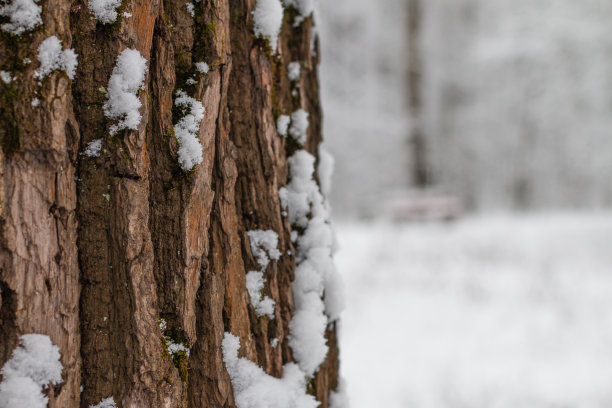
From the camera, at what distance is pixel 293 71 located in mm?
1218

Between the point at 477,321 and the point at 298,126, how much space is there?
3.74 meters

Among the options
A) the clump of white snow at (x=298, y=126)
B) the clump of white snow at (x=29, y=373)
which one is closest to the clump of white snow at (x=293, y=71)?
the clump of white snow at (x=298, y=126)

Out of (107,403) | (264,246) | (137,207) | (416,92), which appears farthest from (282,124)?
(416,92)

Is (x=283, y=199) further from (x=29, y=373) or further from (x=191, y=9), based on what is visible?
(x=29, y=373)

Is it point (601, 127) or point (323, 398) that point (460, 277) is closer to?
point (323, 398)

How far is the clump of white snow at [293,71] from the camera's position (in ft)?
3.98

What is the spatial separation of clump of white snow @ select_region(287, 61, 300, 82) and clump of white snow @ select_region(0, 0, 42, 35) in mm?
612

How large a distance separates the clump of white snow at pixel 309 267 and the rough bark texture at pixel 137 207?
0.37 feet

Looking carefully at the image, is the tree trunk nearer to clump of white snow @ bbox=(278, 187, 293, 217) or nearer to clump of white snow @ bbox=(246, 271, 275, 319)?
clump of white snow @ bbox=(278, 187, 293, 217)

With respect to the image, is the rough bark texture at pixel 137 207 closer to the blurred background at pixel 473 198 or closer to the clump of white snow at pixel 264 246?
the clump of white snow at pixel 264 246

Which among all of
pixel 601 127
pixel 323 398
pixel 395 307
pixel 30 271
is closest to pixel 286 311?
pixel 323 398

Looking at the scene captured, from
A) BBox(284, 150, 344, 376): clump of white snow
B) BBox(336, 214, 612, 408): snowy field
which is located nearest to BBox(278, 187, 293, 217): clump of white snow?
BBox(284, 150, 344, 376): clump of white snow

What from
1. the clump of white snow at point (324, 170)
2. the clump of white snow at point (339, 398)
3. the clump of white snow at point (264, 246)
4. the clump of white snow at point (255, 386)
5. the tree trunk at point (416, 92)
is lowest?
the clump of white snow at point (339, 398)

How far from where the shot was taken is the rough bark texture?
786 millimetres
